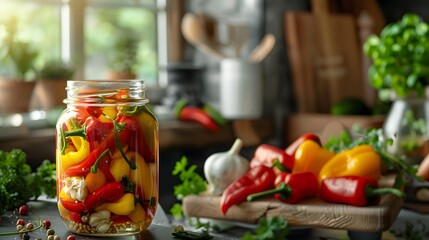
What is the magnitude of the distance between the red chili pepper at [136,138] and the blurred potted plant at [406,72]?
3.66 ft

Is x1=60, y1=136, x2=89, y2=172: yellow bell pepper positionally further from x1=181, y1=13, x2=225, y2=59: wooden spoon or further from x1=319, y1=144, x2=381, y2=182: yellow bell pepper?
x1=181, y1=13, x2=225, y2=59: wooden spoon

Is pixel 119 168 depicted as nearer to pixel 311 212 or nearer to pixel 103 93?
pixel 103 93

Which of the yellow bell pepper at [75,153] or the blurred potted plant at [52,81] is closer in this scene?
the yellow bell pepper at [75,153]

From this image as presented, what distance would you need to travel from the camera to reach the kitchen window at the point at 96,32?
278 centimetres

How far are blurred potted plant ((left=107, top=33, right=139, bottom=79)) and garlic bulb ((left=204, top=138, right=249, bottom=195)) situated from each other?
5.11 feet

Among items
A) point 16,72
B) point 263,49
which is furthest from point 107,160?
point 263,49

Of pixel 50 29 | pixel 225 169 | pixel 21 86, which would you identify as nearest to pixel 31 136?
pixel 21 86

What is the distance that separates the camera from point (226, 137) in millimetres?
2877

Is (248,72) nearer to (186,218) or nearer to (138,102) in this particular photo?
(186,218)

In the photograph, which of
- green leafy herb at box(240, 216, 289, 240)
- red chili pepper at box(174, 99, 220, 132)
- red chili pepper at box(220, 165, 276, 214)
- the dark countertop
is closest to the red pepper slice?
red chili pepper at box(174, 99, 220, 132)

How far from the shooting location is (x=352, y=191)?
1311 millimetres

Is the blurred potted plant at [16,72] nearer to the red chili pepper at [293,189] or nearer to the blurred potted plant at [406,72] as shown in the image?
the blurred potted plant at [406,72]

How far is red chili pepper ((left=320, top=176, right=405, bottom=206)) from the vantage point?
1307 mm

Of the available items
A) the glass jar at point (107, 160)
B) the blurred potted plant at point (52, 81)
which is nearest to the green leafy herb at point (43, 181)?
the glass jar at point (107, 160)
